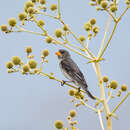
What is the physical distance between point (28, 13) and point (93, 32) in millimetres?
1418

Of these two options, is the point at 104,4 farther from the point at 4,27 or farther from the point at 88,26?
the point at 4,27

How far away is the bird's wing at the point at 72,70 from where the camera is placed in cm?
552

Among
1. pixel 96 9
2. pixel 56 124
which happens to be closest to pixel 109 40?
pixel 96 9

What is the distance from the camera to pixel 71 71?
231 inches

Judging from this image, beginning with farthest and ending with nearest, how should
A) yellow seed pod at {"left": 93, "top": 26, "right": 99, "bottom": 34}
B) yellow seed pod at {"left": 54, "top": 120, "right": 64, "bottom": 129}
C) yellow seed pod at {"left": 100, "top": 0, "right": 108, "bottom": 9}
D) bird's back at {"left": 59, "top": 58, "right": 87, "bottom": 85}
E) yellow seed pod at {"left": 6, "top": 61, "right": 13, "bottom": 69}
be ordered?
bird's back at {"left": 59, "top": 58, "right": 87, "bottom": 85}, yellow seed pod at {"left": 93, "top": 26, "right": 99, "bottom": 34}, yellow seed pod at {"left": 100, "top": 0, "right": 108, "bottom": 9}, yellow seed pod at {"left": 6, "top": 61, "right": 13, "bottom": 69}, yellow seed pod at {"left": 54, "top": 120, "right": 64, "bottom": 129}

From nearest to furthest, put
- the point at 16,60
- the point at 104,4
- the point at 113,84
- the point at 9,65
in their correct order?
the point at 113,84
the point at 16,60
the point at 9,65
the point at 104,4

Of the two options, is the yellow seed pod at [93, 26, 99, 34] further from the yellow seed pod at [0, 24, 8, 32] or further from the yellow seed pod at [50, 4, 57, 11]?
the yellow seed pod at [0, 24, 8, 32]

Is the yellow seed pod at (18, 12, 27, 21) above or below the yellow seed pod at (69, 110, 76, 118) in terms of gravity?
above

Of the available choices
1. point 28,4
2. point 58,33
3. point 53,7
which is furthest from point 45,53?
point 28,4

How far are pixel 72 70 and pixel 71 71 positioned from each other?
1.4 inches

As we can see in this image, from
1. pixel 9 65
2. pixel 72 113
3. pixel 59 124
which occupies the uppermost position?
pixel 9 65

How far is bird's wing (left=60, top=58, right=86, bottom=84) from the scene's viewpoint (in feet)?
18.1

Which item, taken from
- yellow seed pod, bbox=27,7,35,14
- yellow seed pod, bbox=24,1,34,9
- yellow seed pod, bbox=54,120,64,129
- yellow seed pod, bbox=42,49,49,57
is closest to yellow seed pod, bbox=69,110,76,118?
yellow seed pod, bbox=54,120,64,129

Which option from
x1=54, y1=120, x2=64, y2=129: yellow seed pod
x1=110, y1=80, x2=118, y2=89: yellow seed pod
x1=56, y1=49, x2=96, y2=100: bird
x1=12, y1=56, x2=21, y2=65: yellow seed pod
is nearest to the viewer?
x1=54, y1=120, x2=64, y2=129: yellow seed pod
